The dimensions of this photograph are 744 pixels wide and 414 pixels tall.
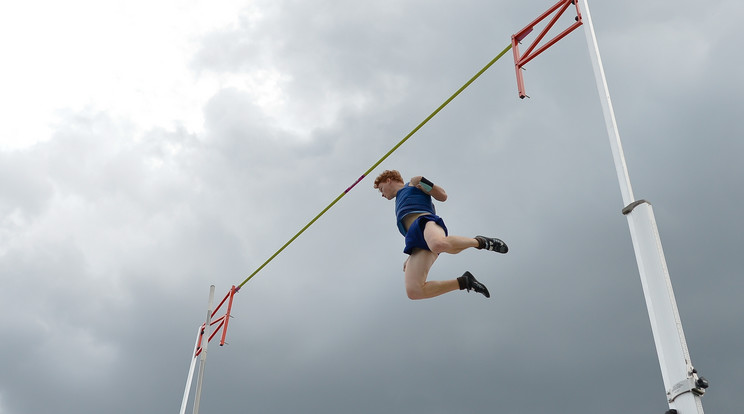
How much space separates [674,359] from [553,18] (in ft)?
11.3

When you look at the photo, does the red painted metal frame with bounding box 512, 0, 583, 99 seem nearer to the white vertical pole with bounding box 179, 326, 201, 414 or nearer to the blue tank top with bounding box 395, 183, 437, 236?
the blue tank top with bounding box 395, 183, 437, 236

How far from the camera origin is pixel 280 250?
973 cm

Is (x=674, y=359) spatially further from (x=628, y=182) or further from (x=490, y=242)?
(x=490, y=242)

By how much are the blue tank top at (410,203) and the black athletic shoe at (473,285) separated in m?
0.67

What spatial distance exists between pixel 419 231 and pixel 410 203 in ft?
1.25

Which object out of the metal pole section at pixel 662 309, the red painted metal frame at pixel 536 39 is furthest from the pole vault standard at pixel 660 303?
the red painted metal frame at pixel 536 39

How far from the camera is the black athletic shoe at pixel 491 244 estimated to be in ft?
18.9

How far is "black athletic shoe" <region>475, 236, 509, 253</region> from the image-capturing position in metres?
5.75

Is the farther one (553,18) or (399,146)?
(399,146)

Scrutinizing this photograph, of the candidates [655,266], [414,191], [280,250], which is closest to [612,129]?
[655,266]

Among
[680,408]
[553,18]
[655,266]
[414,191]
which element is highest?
[553,18]

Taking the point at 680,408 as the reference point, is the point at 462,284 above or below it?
above

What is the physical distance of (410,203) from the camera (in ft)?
19.5

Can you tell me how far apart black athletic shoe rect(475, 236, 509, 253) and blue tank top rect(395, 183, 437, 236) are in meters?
0.54
